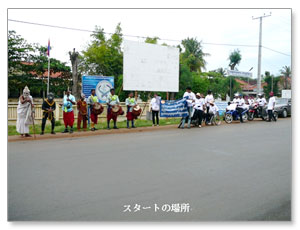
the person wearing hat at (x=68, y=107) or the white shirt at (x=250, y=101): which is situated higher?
the white shirt at (x=250, y=101)

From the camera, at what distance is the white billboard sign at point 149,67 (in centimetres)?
1462

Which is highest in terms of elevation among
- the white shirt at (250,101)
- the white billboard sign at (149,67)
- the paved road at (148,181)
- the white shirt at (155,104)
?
the white billboard sign at (149,67)

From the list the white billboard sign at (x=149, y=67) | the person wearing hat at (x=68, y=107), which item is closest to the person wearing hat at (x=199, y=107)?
the white billboard sign at (x=149, y=67)

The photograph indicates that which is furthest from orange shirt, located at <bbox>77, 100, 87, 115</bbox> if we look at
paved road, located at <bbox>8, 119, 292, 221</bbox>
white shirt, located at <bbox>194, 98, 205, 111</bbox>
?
white shirt, located at <bbox>194, 98, 205, 111</bbox>

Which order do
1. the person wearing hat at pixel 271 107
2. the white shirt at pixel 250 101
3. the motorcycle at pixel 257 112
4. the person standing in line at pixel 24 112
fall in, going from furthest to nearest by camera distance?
the white shirt at pixel 250 101 < the motorcycle at pixel 257 112 < the person wearing hat at pixel 271 107 < the person standing in line at pixel 24 112

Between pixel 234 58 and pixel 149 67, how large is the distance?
2977cm

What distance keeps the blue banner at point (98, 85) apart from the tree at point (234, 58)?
3095 cm

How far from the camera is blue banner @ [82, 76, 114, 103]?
556 inches

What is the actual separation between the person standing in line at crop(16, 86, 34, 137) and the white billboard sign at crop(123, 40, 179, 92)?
219 inches

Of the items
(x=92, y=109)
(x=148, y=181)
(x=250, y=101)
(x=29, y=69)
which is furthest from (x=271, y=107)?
(x=29, y=69)

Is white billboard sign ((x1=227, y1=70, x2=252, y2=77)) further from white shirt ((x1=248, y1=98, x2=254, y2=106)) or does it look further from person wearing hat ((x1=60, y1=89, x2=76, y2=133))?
person wearing hat ((x1=60, y1=89, x2=76, y2=133))

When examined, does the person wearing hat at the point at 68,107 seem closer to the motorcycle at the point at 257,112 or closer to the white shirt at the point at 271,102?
the motorcycle at the point at 257,112

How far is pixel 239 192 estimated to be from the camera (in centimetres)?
437

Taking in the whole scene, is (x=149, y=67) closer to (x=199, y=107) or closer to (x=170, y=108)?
(x=170, y=108)
